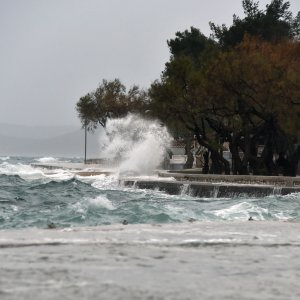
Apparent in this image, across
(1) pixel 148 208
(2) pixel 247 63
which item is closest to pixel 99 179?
(2) pixel 247 63

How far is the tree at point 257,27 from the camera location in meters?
51.9

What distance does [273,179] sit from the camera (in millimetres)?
27453

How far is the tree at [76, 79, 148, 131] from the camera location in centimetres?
5681

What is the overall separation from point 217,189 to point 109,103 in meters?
31.8

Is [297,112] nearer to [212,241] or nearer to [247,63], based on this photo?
[247,63]

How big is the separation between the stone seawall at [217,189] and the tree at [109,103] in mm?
27894

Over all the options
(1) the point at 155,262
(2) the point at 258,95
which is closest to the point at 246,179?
(2) the point at 258,95

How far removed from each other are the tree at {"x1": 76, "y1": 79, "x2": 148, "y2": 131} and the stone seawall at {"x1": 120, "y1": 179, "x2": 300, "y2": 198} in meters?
27.9

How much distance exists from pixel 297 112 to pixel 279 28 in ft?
89.5

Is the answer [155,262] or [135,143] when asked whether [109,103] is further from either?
[155,262]

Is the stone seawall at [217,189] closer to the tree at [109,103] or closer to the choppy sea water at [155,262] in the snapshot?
the choppy sea water at [155,262]

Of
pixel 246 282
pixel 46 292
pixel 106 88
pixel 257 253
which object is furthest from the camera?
pixel 106 88

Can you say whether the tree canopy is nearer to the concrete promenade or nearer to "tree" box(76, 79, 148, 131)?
the concrete promenade

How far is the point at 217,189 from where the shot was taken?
86.1 ft
